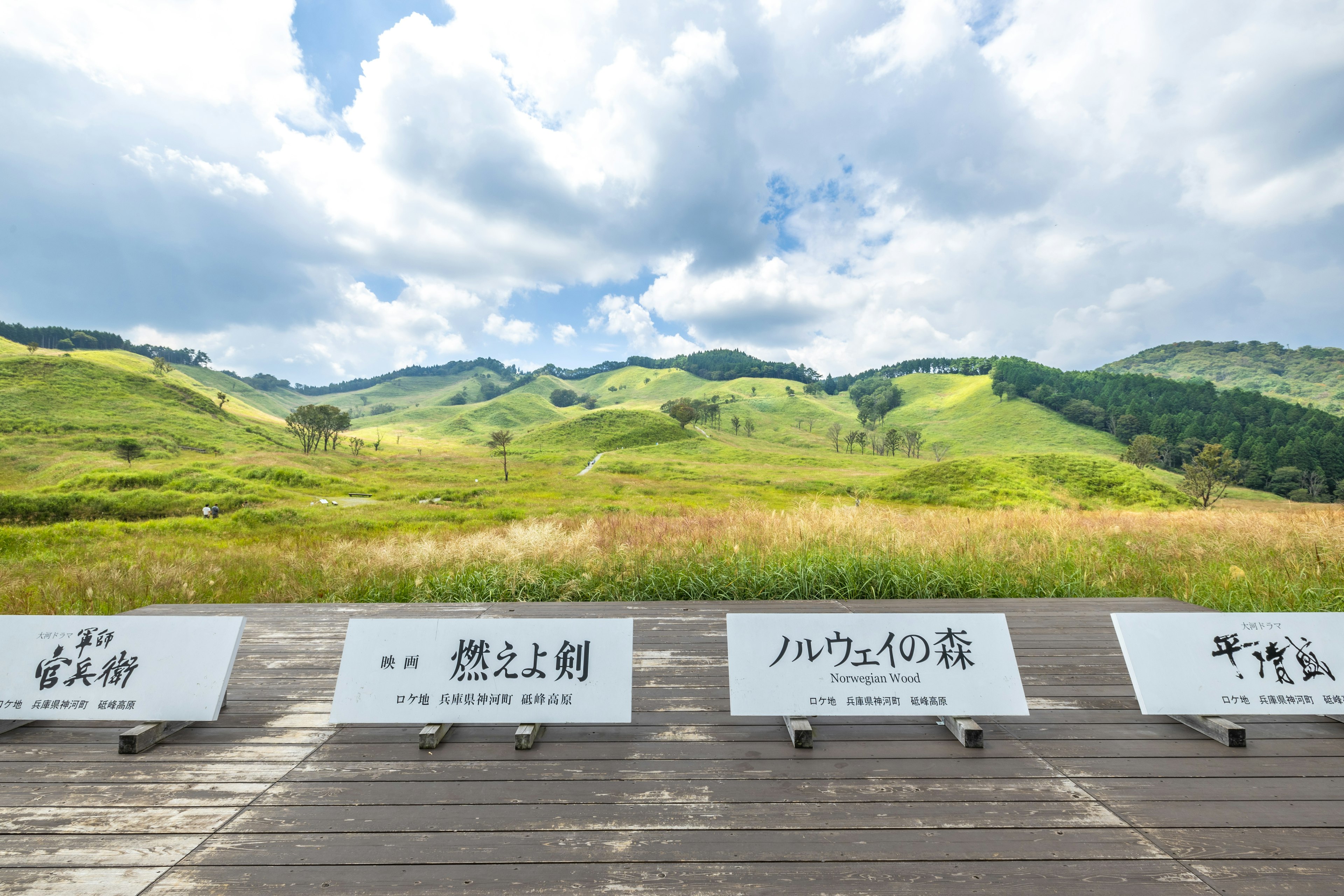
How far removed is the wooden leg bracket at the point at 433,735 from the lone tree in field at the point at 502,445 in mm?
41027

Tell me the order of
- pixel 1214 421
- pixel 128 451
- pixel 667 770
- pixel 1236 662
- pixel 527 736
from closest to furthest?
pixel 667 770
pixel 527 736
pixel 1236 662
pixel 128 451
pixel 1214 421

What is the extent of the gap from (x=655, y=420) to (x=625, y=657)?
287 ft

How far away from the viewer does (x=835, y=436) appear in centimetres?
9212

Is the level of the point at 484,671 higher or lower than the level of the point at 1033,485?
lower

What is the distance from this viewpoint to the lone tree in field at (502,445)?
1873 inches

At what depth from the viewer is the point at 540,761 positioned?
275 centimetres

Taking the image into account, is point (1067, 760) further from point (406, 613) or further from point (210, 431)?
point (210, 431)

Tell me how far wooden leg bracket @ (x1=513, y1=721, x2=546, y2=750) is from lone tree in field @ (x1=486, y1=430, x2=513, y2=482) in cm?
4119

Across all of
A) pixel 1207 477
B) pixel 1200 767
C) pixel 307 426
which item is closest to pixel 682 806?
pixel 1200 767

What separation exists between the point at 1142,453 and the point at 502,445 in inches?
2977

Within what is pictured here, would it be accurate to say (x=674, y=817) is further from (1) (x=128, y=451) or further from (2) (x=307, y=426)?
(2) (x=307, y=426)

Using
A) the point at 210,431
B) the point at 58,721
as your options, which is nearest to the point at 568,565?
the point at 58,721

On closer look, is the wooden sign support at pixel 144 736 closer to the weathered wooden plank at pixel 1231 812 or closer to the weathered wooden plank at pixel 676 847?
the weathered wooden plank at pixel 676 847

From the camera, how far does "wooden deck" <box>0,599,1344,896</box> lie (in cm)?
196
